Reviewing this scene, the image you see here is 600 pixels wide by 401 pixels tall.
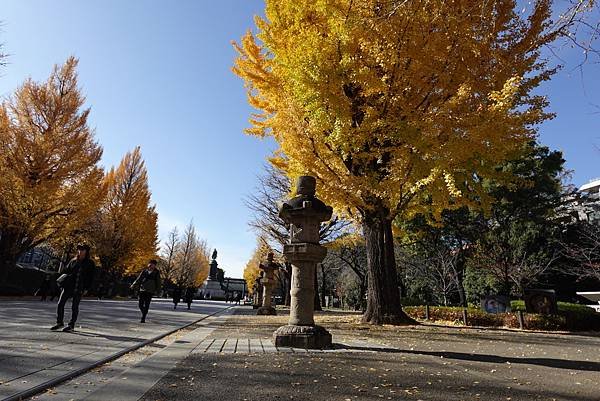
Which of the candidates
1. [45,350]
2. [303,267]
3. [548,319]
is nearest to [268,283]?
[548,319]

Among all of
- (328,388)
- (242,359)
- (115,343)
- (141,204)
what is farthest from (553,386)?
(141,204)

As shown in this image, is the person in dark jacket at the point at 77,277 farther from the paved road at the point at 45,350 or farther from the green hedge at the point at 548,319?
the green hedge at the point at 548,319

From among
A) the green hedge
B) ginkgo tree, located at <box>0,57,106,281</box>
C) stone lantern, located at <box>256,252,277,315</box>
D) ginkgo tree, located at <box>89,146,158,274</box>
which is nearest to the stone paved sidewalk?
the green hedge

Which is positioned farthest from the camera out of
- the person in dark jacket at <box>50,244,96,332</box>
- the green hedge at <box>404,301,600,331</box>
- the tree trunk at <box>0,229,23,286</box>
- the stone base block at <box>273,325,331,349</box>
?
the tree trunk at <box>0,229,23,286</box>

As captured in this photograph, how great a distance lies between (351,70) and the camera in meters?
8.95

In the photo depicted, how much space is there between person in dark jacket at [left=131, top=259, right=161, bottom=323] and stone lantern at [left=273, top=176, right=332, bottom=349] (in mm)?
4870

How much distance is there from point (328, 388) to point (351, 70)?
7.42 m

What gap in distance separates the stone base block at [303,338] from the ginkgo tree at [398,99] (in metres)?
3.81

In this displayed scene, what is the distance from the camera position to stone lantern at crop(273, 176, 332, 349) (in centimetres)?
598

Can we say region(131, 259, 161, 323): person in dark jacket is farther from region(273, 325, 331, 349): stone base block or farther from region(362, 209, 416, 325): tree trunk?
region(362, 209, 416, 325): tree trunk

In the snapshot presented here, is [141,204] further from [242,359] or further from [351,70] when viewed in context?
[242,359]

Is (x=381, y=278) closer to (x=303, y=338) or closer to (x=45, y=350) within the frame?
(x=303, y=338)

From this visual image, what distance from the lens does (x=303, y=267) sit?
6.44m

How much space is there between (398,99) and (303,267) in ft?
15.4
